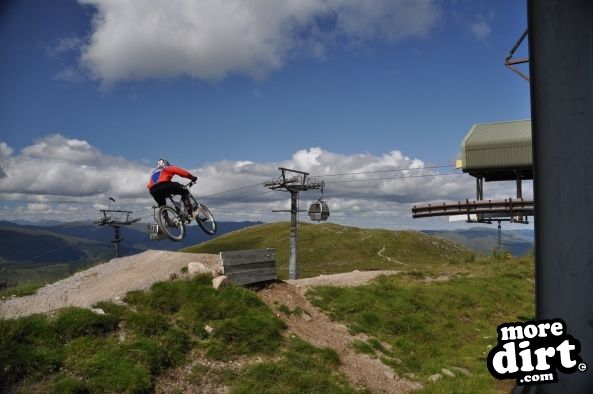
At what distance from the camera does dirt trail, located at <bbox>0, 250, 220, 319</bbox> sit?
45.6 ft

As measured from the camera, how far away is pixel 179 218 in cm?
1595

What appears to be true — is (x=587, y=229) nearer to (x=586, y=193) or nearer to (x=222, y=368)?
(x=586, y=193)

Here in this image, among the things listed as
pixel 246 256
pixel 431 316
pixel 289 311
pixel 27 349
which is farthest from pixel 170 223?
pixel 431 316

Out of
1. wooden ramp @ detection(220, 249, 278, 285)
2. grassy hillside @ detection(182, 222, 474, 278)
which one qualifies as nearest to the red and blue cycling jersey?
wooden ramp @ detection(220, 249, 278, 285)

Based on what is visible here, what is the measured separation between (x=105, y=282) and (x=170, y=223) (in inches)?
167

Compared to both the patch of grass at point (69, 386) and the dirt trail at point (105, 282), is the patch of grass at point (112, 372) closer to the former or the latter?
the patch of grass at point (69, 386)

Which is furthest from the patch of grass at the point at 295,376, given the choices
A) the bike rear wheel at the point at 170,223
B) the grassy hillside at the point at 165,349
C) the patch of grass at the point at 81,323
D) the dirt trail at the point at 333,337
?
the bike rear wheel at the point at 170,223

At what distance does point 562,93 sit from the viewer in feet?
8.92

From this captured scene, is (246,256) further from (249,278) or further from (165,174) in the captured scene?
(165,174)

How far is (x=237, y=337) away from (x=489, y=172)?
25.4m

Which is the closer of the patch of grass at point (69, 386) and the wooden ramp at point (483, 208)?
the patch of grass at point (69, 386)

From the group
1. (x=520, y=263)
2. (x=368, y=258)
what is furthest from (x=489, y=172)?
(x=368, y=258)

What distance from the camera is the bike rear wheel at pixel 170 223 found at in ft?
48.9

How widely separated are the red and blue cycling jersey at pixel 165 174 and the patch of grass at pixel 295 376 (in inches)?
295
